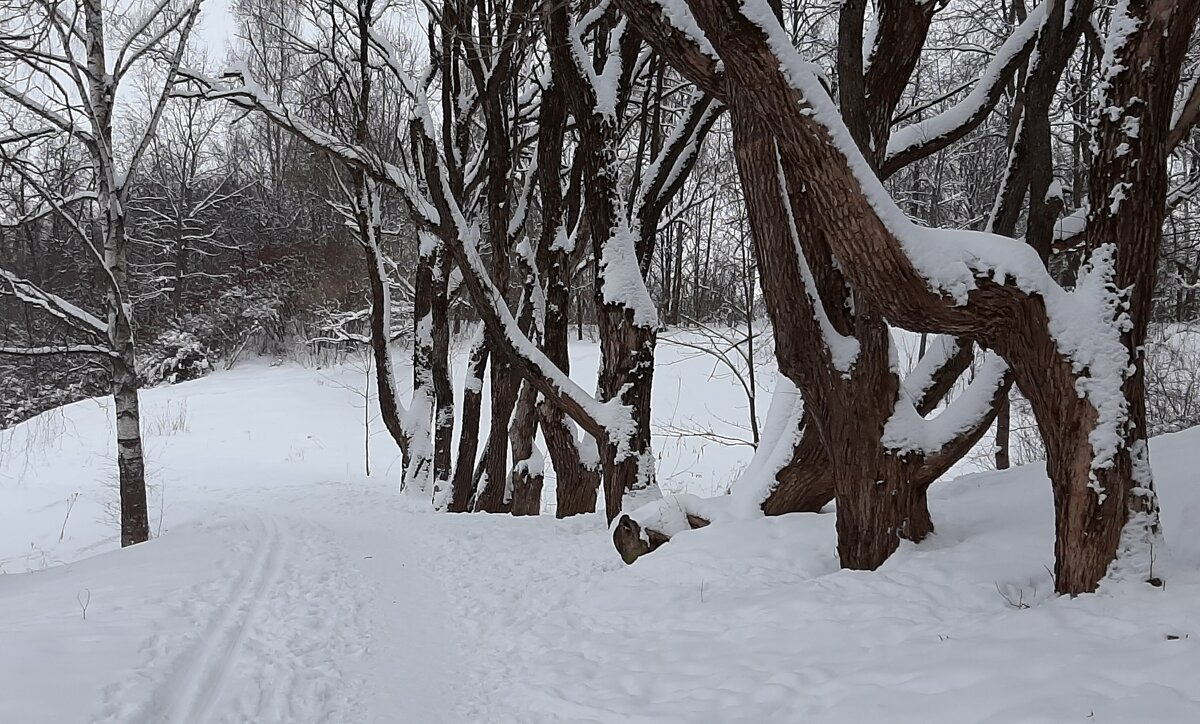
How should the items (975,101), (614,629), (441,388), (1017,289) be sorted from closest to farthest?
(1017,289)
(614,629)
(975,101)
(441,388)

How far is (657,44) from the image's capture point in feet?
14.2

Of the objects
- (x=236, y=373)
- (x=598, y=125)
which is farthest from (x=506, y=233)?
(x=236, y=373)

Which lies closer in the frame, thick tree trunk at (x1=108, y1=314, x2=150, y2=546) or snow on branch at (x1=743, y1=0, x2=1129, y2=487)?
snow on branch at (x1=743, y1=0, x2=1129, y2=487)

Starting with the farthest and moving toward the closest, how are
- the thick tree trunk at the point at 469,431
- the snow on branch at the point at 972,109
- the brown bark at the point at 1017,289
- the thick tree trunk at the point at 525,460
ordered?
the thick tree trunk at the point at 469,431 < the thick tree trunk at the point at 525,460 < the snow on branch at the point at 972,109 < the brown bark at the point at 1017,289

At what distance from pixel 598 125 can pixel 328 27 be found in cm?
747

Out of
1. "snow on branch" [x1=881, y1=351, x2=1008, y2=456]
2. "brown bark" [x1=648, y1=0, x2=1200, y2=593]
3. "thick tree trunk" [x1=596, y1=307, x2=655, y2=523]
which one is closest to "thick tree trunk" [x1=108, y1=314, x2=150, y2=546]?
"thick tree trunk" [x1=596, y1=307, x2=655, y2=523]

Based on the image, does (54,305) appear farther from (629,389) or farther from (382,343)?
(629,389)

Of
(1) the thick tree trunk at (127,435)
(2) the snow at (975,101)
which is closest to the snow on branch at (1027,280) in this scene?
(2) the snow at (975,101)

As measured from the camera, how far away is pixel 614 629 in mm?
4277

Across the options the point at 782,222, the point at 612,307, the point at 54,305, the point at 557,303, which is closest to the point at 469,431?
the point at 557,303

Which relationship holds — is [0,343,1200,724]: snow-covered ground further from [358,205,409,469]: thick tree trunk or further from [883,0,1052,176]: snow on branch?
[358,205,409,469]: thick tree trunk

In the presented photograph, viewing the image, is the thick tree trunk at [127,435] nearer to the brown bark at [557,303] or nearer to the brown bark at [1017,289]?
the brown bark at [557,303]

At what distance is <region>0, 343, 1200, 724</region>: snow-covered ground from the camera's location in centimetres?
278

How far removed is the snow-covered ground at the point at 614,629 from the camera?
278 centimetres
